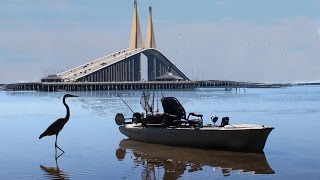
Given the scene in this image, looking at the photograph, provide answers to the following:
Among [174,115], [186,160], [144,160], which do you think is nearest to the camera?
[186,160]

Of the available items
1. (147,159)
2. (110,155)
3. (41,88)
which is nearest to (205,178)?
(147,159)

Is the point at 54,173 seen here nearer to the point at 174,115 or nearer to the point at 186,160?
the point at 186,160

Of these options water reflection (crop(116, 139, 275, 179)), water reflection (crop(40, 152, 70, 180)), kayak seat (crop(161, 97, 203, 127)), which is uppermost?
kayak seat (crop(161, 97, 203, 127))

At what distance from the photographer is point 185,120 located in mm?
22844

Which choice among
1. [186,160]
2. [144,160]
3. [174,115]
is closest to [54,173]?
[144,160]

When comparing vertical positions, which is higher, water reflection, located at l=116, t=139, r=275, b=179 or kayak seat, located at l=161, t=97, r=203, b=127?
kayak seat, located at l=161, t=97, r=203, b=127

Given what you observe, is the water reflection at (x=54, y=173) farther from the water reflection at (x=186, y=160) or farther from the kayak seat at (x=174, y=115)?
the kayak seat at (x=174, y=115)

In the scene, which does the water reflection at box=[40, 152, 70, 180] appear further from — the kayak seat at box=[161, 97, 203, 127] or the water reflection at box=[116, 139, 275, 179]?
the kayak seat at box=[161, 97, 203, 127]

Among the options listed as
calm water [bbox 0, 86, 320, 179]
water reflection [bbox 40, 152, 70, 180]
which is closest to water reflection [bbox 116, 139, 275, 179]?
calm water [bbox 0, 86, 320, 179]

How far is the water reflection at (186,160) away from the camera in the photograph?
56.6 ft

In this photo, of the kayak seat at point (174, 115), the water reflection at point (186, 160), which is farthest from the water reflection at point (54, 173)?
the kayak seat at point (174, 115)

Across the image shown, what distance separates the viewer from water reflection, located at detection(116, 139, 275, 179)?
1727 centimetres

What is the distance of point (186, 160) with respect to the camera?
762 inches

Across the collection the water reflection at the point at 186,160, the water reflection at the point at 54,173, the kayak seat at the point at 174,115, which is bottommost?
the water reflection at the point at 54,173
